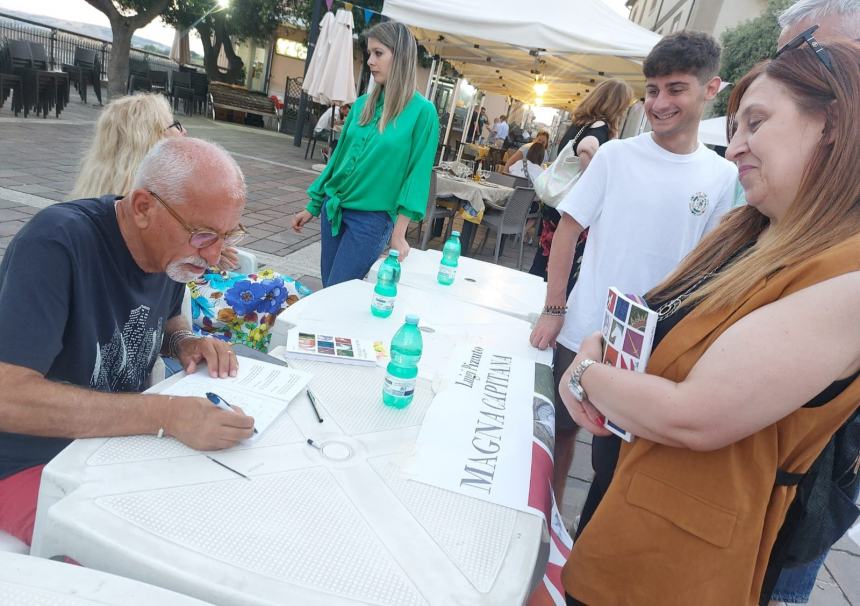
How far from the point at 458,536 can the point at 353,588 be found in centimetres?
24

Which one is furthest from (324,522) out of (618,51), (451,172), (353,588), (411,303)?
(451,172)

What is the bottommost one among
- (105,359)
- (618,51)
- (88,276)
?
(105,359)

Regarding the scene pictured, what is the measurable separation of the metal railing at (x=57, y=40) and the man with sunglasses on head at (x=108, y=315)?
1272 cm

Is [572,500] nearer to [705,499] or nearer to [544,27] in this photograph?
[705,499]

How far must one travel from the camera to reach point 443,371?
174cm

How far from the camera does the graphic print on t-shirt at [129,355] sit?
1429 mm

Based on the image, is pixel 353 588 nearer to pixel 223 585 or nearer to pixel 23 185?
pixel 223 585

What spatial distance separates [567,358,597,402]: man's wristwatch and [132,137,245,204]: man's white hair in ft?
3.31

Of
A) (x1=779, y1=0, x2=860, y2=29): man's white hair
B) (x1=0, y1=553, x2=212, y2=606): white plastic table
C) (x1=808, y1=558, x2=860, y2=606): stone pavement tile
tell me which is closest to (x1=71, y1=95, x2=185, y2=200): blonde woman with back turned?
(x1=0, y1=553, x2=212, y2=606): white plastic table

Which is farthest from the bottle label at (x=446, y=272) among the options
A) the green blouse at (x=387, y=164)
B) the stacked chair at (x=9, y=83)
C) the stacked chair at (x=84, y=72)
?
the stacked chair at (x=84, y=72)

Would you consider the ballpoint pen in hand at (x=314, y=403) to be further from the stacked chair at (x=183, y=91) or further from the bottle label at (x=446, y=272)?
the stacked chair at (x=183, y=91)

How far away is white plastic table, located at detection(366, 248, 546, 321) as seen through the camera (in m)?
2.62

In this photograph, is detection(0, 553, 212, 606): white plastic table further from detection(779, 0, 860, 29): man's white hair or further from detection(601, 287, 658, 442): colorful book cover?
detection(779, 0, 860, 29): man's white hair

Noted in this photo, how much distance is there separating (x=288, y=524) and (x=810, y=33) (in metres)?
1.33
